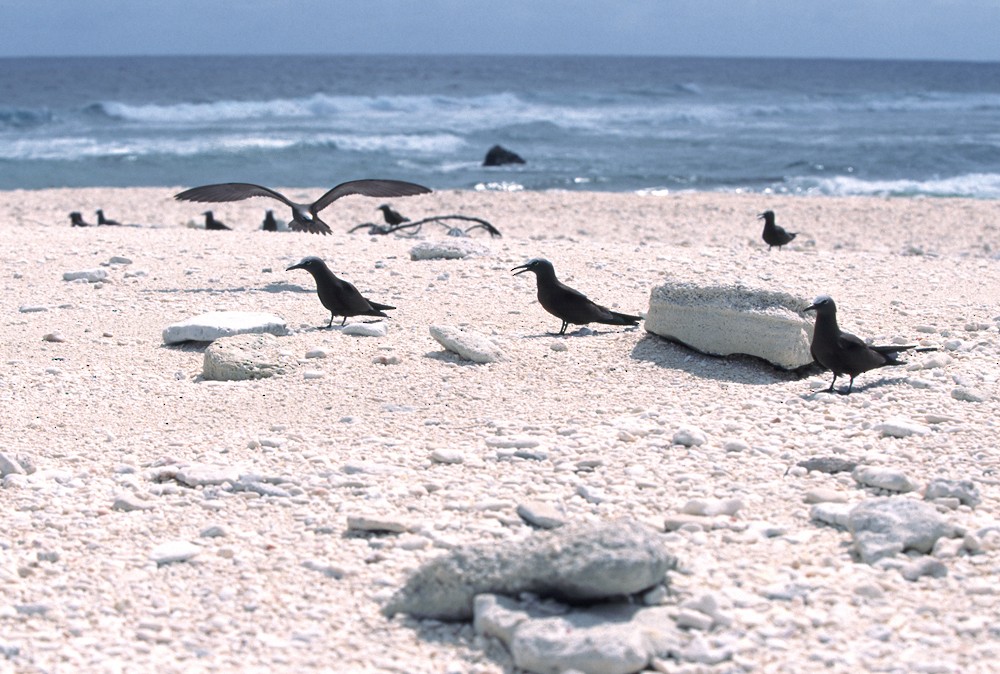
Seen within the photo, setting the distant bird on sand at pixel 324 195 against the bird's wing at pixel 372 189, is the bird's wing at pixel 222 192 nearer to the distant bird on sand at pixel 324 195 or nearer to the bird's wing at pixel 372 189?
the distant bird on sand at pixel 324 195

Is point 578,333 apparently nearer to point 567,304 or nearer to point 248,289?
point 567,304

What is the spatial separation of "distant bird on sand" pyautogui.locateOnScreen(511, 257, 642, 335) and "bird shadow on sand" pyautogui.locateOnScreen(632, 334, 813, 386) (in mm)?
318

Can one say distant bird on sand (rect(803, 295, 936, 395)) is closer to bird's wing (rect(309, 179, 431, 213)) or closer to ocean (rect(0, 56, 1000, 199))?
bird's wing (rect(309, 179, 431, 213))

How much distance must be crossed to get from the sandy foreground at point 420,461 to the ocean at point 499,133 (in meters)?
16.3

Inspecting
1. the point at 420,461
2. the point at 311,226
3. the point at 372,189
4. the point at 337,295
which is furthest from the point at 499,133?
the point at 420,461

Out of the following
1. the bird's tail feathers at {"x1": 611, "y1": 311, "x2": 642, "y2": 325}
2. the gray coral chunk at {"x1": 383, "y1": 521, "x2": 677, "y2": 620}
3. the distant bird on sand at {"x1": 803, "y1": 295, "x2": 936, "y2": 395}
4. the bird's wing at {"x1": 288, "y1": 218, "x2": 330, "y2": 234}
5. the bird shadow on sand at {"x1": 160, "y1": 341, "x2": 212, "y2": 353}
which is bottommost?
the bird shadow on sand at {"x1": 160, "y1": 341, "x2": 212, "y2": 353}

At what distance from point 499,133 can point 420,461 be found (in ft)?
108

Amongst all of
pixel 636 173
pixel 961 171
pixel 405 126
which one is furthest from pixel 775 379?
pixel 405 126

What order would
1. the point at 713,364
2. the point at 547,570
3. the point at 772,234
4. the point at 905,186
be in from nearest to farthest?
the point at 547,570 < the point at 713,364 < the point at 772,234 < the point at 905,186

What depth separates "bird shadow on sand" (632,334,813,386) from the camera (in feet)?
17.7

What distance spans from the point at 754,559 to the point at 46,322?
4.77 metres

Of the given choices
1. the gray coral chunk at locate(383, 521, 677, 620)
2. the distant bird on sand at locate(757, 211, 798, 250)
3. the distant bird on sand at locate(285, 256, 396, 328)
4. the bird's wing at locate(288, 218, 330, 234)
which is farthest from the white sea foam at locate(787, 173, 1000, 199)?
the gray coral chunk at locate(383, 521, 677, 620)

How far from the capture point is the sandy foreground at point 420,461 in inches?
118

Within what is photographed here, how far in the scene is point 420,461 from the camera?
4.27 meters
